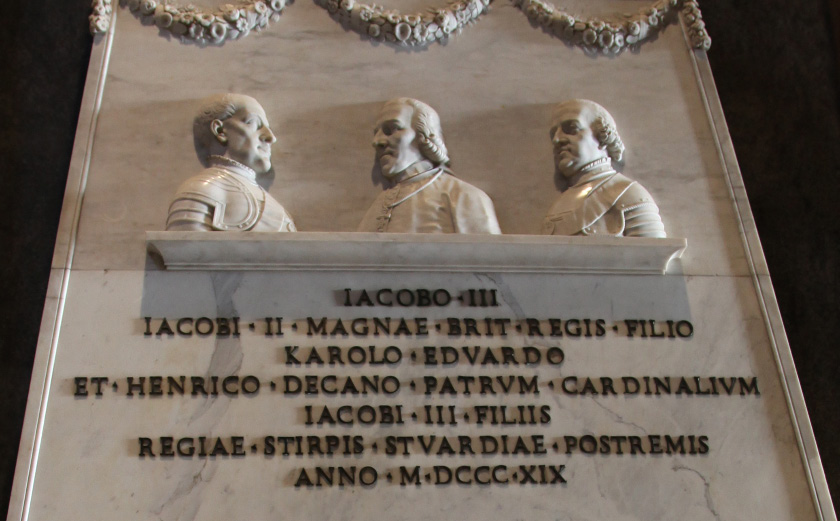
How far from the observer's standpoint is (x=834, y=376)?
4.35 meters

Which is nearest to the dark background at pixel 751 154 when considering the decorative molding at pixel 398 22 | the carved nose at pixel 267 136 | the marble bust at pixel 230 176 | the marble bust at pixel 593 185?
the marble bust at pixel 230 176

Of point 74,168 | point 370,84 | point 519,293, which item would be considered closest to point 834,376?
point 519,293

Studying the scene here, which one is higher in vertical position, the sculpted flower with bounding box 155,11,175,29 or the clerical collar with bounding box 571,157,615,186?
the sculpted flower with bounding box 155,11,175,29

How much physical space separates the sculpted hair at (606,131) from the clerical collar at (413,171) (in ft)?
2.84

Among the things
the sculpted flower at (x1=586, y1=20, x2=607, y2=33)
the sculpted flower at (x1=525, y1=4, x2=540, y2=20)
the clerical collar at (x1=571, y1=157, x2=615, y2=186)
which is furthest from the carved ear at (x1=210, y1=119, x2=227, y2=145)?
the sculpted flower at (x1=586, y1=20, x2=607, y2=33)

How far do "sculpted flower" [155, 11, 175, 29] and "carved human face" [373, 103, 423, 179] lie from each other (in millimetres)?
1285

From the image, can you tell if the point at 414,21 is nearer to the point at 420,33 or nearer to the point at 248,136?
the point at 420,33

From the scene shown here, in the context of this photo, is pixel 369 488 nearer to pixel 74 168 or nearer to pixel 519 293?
pixel 519 293

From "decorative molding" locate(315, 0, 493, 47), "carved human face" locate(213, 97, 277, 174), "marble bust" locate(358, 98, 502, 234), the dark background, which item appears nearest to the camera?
"marble bust" locate(358, 98, 502, 234)

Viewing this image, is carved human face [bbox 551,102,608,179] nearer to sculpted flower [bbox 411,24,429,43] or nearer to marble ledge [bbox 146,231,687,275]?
marble ledge [bbox 146,231,687,275]

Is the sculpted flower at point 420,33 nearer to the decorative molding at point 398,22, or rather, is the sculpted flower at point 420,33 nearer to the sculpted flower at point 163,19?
the decorative molding at point 398,22

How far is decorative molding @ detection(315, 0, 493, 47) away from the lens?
173 inches

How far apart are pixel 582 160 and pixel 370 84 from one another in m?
1.21

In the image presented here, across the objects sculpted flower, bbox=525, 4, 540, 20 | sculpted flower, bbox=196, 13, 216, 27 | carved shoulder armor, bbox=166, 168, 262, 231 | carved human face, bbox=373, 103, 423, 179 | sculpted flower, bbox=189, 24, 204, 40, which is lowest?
carved shoulder armor, bbox=166, 168, 262, 231
